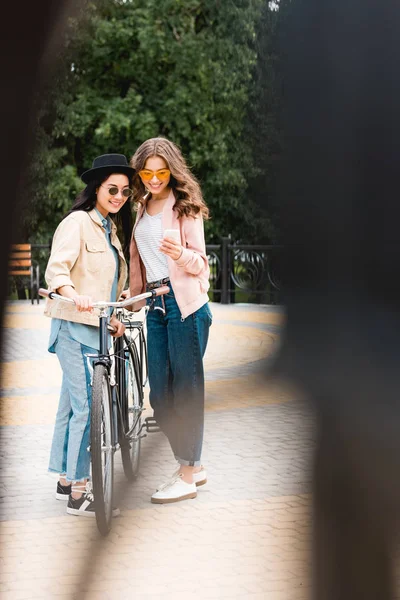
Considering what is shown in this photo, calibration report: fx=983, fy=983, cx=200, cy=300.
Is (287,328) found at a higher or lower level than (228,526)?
higher

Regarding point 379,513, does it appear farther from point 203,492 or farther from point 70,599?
point 203,492

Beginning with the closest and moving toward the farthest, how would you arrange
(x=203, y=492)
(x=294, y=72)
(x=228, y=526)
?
(x=294, y=72) < (x=228, y=526) < (x=203, y=492)

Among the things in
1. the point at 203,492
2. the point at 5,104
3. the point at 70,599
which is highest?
the point at 5,104

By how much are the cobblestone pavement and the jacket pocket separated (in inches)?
13.9

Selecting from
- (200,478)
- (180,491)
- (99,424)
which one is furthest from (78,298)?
(200,478)

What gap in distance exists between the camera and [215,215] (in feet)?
1.37

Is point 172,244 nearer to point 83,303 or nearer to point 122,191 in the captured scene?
point 122,191

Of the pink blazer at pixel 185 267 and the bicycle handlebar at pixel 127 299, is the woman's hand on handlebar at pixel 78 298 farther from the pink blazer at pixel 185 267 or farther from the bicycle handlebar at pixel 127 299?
the pink blazer at pixel 185 267

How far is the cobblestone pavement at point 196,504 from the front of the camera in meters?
0.42

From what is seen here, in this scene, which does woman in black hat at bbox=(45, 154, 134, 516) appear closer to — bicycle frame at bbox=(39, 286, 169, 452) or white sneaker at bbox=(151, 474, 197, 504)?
bicycle frame at bbox=(39, 286, 169, 452)

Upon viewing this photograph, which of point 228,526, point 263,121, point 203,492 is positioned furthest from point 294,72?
point 203,492

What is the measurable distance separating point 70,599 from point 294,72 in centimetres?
30

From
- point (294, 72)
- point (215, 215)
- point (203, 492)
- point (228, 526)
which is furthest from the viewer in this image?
point (203, 492)

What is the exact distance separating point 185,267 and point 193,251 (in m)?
0.05
